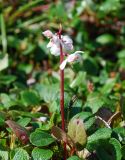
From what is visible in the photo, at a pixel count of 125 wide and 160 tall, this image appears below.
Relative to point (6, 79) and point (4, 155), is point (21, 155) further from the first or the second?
point (6, 79)

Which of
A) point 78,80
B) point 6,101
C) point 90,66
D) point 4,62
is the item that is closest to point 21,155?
point 6,101

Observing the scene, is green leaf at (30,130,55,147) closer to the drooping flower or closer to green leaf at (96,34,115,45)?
the drooping flower

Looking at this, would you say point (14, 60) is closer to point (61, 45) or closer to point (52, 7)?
point (52, 7)

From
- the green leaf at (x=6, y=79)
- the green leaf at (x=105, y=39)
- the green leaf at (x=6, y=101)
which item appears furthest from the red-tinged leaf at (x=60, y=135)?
the green leaf at (x=105, y=39)

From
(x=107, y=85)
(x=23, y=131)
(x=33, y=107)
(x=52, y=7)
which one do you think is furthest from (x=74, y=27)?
(x=23, y=131)

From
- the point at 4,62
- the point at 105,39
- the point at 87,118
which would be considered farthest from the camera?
the point at 105,39

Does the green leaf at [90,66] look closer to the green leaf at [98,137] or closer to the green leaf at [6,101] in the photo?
the green leaf at [6,101]
